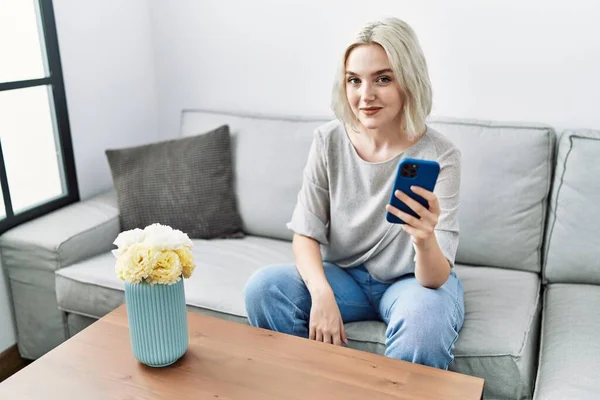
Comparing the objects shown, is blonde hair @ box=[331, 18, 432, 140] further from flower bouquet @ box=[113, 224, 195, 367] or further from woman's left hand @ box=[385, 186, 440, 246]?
flower bouquet @ box=[113, 224, 195, 367]

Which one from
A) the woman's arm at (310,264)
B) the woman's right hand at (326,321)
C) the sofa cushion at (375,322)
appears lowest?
the sofa cushion at (375,322)

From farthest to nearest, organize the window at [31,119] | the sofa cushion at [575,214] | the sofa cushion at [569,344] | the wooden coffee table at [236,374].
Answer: the window at [31,119] < the sofa cushion at [575,214] < the sofa cushion at [569,344] < the wooden coffee table at [236,374]

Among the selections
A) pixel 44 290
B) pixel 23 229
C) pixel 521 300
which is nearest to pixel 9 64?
pixel 23 229

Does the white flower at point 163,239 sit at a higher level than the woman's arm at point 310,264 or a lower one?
higher

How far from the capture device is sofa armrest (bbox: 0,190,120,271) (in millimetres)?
1887

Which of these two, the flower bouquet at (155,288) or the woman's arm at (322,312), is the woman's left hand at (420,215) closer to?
the woman's arm at (322,312)

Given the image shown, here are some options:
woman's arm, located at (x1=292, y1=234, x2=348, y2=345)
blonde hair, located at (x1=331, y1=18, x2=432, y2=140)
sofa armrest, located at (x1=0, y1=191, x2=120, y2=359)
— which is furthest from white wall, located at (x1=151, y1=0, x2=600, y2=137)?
woman's arm, located at (x1=292, y1=234, x2=348, y2=345)

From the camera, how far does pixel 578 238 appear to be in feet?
5.74

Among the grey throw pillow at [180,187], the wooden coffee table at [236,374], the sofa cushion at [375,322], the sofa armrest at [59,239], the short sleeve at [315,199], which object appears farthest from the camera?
the grey throw pillow at [180,187]

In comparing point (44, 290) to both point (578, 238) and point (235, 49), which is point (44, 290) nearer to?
point (235, 49)

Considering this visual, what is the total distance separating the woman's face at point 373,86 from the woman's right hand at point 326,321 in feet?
1.47

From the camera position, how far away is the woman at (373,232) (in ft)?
4.47

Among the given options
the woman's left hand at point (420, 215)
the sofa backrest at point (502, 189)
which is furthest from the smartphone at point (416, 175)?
the sofa backrest at point (502, 189)

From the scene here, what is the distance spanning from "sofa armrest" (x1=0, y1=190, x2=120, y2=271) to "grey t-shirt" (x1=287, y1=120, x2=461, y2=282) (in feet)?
2.54
